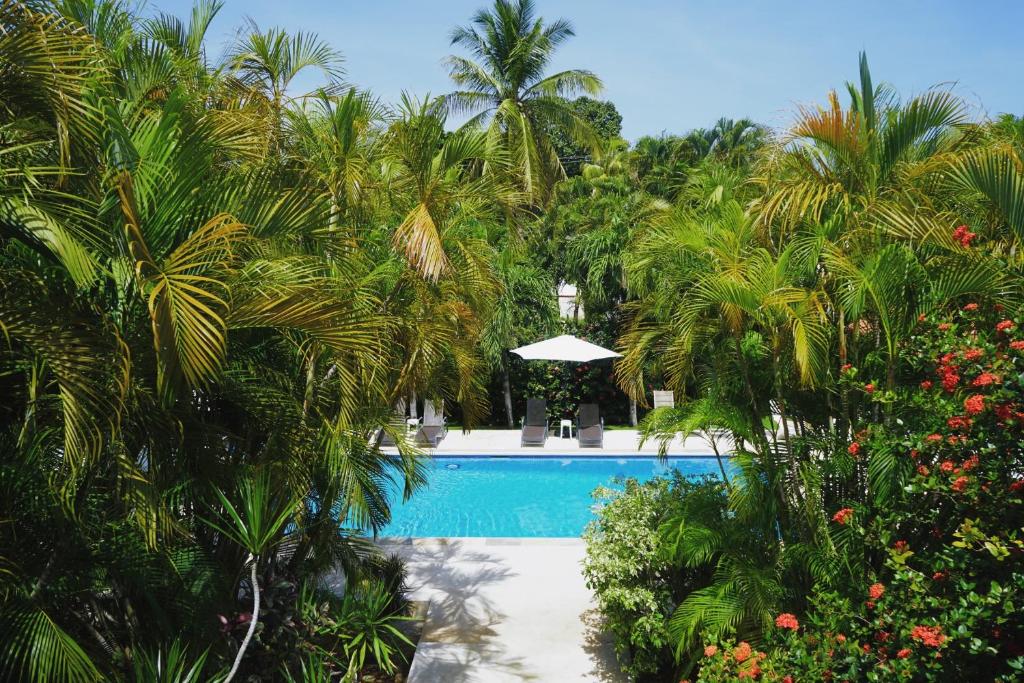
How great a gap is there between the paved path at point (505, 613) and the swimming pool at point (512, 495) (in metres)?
2.24

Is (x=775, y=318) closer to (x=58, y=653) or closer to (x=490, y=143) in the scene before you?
(x=490, y=143)

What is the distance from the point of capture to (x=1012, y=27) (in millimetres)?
8602

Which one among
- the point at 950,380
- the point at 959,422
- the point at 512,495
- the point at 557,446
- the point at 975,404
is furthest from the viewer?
the point at 557,446

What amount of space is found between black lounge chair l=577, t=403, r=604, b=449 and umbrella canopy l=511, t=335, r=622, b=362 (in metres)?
1.15

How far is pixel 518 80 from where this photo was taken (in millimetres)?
18484

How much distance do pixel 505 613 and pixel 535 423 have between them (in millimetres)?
9154

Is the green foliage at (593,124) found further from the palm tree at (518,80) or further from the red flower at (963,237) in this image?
the red flower at (963,237)

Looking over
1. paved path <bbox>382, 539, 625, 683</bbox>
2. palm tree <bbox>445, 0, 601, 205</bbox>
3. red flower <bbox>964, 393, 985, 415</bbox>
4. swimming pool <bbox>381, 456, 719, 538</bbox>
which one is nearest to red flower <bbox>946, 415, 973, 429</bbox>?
red flower <bbox>964, 393, 985, 415</bbox>

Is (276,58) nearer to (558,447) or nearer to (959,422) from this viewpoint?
(959,422)

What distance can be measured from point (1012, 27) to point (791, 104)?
506 centimetres

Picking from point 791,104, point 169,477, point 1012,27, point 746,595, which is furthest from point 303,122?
point 1012,27

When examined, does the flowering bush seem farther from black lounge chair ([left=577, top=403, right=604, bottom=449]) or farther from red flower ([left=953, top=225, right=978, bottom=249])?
black lounge chair ([left=577, top=403, right=604, bottom=449])

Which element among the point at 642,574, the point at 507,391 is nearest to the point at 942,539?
the point at 642,574

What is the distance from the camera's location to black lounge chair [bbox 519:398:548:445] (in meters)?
16.0
